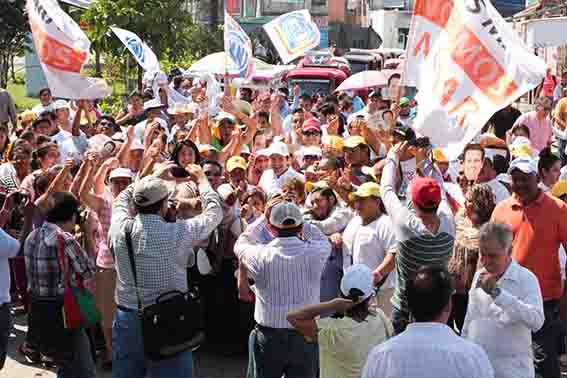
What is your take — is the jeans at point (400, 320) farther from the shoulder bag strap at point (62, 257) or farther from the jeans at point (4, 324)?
the jeans at point (4, 324)

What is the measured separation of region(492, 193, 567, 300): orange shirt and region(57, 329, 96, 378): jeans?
2704 mm

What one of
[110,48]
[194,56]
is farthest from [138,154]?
[194,56]

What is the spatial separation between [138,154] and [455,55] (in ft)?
10.9

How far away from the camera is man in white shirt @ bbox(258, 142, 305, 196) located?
29.1 feet

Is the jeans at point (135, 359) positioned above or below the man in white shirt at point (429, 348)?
below

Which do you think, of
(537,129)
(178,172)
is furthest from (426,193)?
(537,129)

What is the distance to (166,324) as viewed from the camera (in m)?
5.72

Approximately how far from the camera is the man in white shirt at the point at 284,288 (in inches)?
229

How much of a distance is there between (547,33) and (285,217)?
69.3 ft

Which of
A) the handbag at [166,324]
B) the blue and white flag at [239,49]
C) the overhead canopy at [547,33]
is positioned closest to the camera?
the handbag at [166,324]

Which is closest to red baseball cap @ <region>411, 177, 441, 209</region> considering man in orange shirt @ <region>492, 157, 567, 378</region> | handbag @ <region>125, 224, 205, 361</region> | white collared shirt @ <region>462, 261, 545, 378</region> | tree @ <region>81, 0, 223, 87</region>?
man in orange shirt @ <region>492, 157, 567, 378</region>

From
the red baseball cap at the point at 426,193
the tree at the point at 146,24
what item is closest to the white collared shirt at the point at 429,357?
the red baseball cap at the point at 426,193

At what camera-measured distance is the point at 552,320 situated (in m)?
6.29

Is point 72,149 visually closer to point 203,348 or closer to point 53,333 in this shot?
point 203,348
